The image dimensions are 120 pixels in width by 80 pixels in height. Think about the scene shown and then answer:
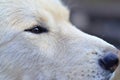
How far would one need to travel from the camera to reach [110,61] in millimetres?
3564

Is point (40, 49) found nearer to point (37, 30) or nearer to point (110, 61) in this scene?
point (37, 30)

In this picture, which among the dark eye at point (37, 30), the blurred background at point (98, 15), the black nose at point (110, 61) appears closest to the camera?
the black nose at point (110, 61)

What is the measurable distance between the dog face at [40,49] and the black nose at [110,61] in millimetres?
37

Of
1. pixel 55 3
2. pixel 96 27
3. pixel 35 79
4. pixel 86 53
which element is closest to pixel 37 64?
pixel 35 79

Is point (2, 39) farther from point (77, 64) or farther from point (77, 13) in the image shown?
point (77, 13)

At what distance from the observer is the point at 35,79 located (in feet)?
12.1

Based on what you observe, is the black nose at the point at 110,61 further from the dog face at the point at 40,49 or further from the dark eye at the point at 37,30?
the dark eye at the point at 37,30

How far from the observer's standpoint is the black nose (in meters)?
3.57

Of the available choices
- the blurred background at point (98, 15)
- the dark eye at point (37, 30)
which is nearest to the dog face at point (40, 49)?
the dark eye at point (37, 30)

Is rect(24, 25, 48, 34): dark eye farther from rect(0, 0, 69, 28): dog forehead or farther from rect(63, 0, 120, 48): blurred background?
rect(63, 0, 120, 48): blurred background

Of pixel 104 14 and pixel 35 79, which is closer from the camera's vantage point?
pixel 35 79

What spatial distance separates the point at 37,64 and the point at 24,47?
0.16m

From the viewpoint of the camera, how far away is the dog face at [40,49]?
367 cm

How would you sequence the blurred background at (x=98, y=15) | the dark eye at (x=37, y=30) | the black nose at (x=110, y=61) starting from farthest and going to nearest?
1. the blurred background at (x=98, y=15)
2. the dark eye at (x=37, y=30)
3. the black nose at (x=110, y=61)
